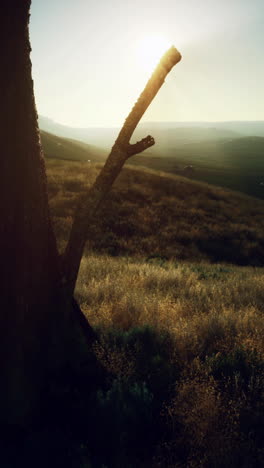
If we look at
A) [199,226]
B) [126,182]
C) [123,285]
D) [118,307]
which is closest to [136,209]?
[199,226]

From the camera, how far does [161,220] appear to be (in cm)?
1942

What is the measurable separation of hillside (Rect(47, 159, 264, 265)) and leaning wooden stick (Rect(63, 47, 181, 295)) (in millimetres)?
10661

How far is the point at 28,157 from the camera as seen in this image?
3055 mm

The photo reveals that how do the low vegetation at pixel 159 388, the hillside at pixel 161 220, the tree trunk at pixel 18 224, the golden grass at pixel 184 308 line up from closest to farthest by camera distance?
the low vegetation at pixel 159 388, the tree trunk at pixel 18 224, the golden grass at pixel 184 308, the hillside at pixel 161 220

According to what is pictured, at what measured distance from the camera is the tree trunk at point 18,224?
2.88 meters

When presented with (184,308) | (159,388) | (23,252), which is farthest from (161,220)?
(23,252)

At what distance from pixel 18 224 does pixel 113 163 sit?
1012mm

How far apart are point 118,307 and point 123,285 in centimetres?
150

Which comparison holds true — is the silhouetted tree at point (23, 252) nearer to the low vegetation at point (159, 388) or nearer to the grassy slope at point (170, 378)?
the low vegetation at point (159, 388)

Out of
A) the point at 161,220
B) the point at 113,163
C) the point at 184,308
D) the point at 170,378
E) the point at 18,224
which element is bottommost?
the point at 161,220

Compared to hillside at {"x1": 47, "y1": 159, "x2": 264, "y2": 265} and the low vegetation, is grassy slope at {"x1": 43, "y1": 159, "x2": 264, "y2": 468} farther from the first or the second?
hillside at {"x1": 47, "y1": 159, "x2": 264, "y2": 265}

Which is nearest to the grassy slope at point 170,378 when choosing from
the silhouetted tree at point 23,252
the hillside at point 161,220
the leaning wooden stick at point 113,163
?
the silhouetted tree at point 23,252

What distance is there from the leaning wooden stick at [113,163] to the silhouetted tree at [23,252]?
13cm

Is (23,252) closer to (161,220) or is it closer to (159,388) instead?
(159,388)
